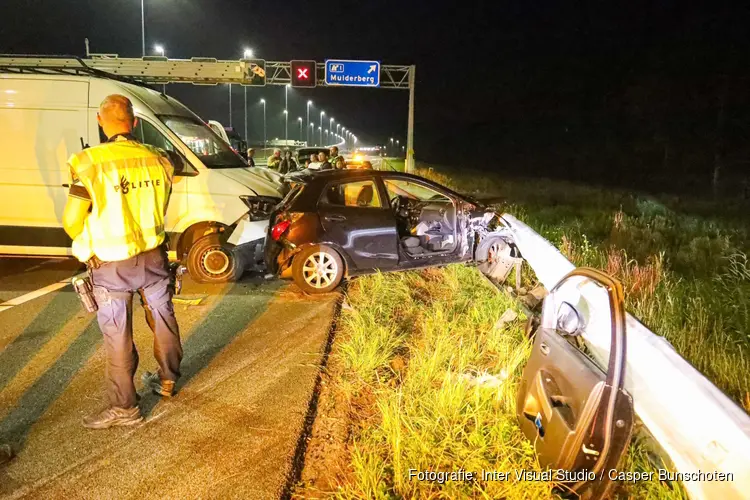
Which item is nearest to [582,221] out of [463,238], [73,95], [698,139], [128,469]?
[463,238]

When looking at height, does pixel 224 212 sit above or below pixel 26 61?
below

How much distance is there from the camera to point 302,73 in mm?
25969

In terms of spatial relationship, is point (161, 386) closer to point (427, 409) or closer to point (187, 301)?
point (427, 409)

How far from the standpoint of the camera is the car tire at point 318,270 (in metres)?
6.61

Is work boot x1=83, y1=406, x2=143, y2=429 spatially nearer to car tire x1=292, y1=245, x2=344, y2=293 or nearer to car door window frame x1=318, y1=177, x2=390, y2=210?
car tire x1=292, y1=245, x2=344, y2=293

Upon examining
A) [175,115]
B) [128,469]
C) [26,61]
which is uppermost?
[26,61]

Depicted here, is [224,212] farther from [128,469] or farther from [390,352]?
[128,469]

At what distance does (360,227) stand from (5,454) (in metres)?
4.23

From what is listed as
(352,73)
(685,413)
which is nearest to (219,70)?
(352,73)

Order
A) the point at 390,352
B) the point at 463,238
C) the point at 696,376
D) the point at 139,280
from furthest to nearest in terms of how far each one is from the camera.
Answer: the point at 463,238 → the point at 390,352 → the point at 139,280 → the point at 696,376

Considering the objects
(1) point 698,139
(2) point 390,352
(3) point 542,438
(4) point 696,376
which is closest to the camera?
(4) point 696,376

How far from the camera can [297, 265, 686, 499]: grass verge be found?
286 cm

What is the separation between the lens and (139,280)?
3557mm

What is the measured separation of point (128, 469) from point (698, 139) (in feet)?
131
